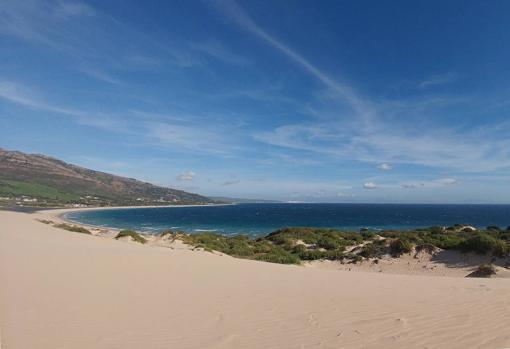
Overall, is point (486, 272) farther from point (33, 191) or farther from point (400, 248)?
point (33, 191)

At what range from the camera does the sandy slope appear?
523 cm

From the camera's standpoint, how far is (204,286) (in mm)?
9266

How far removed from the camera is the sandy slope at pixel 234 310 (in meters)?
5.23

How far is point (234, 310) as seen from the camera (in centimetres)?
696

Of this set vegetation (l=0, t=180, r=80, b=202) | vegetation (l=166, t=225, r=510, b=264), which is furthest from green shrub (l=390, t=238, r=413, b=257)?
vegetation (l=0, t=180, r=80, b=202)

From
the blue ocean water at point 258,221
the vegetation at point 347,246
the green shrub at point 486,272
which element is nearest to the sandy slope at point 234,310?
the green shrub at point 486,272

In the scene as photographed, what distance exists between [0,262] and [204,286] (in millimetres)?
7397

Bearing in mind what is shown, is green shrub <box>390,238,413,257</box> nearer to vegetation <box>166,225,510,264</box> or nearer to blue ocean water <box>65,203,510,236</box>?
vegetation <box>166,225,510,264</box>

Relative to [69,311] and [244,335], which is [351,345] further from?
[69,311]

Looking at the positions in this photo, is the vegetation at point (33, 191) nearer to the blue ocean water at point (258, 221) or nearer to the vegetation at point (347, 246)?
the blue ocean water at point (258, 221)

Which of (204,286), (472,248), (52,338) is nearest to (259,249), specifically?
(472,248)

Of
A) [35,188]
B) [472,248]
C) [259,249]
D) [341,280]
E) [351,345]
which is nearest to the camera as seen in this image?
[351,345]

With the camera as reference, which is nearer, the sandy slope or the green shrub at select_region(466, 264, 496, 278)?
the sandy slope

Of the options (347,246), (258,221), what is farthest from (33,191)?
(347,246)
